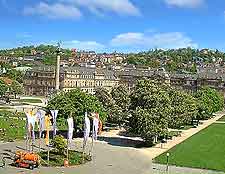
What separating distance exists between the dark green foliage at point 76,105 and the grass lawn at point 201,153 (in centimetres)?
1379

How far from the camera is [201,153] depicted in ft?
205

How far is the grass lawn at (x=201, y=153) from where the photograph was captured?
54688 mm

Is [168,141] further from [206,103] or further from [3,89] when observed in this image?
[3,89]

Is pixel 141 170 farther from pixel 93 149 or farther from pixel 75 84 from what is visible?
pixel 75 84

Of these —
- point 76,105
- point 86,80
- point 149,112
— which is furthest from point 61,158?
point 86,80

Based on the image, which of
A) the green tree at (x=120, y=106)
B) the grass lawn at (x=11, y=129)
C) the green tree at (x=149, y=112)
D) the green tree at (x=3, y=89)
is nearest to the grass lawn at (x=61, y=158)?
the green tree at (x=149, y=112)

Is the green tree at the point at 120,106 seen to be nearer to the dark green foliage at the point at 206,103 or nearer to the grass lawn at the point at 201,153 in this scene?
the grass lawn at the point at 201,153

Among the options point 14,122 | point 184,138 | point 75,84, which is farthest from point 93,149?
point 75,84

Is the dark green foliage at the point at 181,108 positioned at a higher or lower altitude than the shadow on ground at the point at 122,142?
higher

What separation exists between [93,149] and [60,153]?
7613 millimetres

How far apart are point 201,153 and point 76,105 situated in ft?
64.4

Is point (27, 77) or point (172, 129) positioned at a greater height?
point (27, 77)

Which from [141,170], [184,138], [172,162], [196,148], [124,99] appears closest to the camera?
[141,170]

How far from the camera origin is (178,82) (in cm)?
17800
